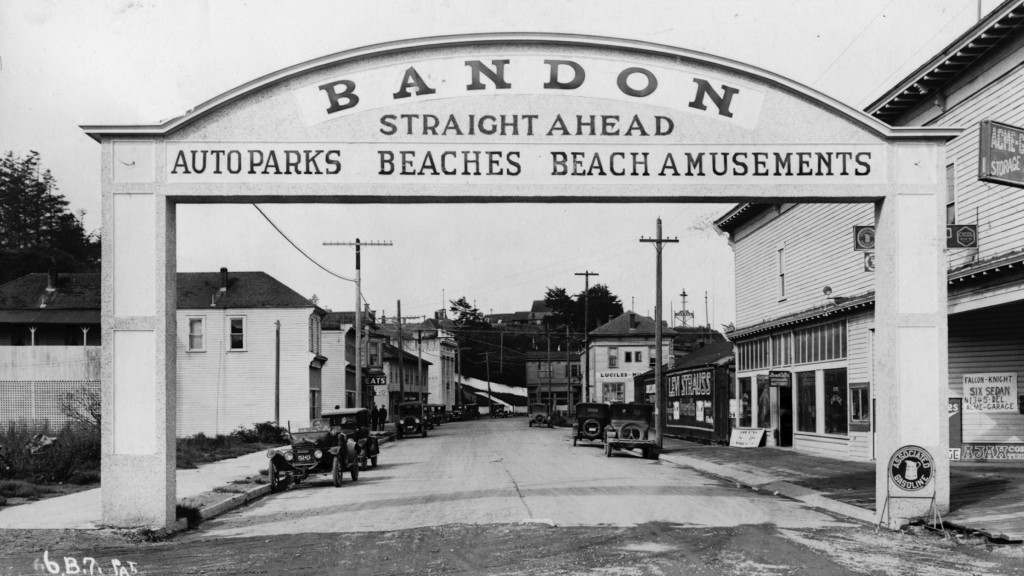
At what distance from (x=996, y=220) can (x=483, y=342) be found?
388ft

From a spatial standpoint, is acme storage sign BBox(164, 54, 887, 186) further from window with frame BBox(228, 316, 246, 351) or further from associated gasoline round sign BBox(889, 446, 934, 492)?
window with frame BBox(228, 316, 246, 351)

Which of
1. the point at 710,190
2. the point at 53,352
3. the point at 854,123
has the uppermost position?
the point at 854,123

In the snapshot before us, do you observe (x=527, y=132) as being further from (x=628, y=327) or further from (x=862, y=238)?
(x=628, y=327)

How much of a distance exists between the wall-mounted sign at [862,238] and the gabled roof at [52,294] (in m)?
39.1

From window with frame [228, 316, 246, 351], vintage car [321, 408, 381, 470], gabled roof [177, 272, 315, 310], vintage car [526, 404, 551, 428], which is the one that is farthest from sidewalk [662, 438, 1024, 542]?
vintage car [526, 404, 551, 428]

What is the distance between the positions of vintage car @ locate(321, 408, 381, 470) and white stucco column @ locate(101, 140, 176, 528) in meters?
12.5

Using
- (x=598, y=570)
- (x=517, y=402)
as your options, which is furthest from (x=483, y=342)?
(x=598, y=570)

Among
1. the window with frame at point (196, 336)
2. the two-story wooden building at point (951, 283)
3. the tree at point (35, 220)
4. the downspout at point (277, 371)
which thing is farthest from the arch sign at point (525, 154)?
the tree at point (35, 220)

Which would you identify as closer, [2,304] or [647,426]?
[647,426]

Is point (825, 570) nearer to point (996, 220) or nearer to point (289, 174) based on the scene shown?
point (289, 174)

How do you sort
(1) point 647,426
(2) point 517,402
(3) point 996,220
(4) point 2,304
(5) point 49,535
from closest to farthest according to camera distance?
(5) point 49,535, (3) point 996,220, (1) point 647,426, (4) point 2,304, (2) point 517,402

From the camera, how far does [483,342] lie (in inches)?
5379

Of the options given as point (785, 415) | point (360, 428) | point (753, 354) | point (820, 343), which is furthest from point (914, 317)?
point (753, 354)

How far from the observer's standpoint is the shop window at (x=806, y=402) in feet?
97.2
